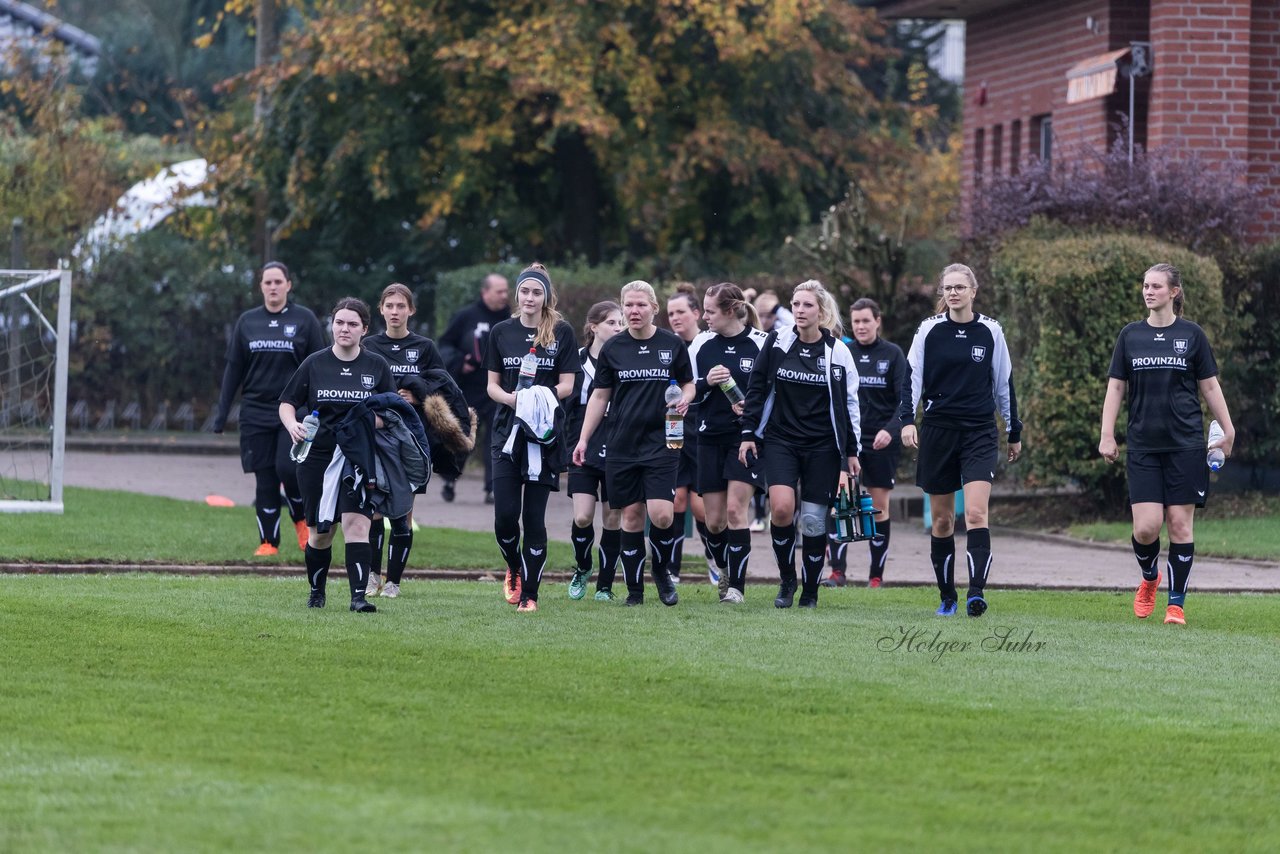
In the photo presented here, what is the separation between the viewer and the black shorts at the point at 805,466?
1194cm

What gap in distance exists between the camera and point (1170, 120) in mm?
22578

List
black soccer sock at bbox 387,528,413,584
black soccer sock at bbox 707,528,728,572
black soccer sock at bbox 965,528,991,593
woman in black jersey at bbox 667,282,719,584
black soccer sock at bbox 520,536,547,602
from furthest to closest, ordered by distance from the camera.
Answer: black soccer sock at bbox 707,528,728,572 < woman in black jersey at bbox 667,282,719,584 < black soccer sock at bbox 387,528,413,584 < black soccer sock at bbox 965,528,991,593 < black soccer sock at bbox 520,536,547,602

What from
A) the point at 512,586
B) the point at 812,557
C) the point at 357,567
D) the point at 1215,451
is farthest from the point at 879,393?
the point at 357,567

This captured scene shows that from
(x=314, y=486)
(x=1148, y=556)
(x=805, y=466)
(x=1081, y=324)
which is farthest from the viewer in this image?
(x=1081, y=324)

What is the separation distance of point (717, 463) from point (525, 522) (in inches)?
60.0

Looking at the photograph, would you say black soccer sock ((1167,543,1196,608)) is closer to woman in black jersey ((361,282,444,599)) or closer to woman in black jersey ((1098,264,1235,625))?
woman in black jersey ((1098,264,1235,625))

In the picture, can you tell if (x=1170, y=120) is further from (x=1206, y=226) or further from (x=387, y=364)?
(x=387, y=364)

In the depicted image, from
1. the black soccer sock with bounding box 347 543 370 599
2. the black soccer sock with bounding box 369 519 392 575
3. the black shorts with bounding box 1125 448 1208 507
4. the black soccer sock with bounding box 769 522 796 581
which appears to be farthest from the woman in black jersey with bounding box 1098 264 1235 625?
the black soccer sock with bounding box 369 519 392 575

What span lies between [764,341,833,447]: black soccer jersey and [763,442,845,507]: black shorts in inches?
1.8

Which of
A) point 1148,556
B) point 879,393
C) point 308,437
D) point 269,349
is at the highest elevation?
point 269,349

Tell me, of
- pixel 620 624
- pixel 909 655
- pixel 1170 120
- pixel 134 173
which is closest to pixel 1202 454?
pixel 909 655

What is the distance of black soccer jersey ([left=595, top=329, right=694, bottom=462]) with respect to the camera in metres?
11.7

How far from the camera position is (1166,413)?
1153 centimetres

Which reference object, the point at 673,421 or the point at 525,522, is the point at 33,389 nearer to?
the point at 525,522
